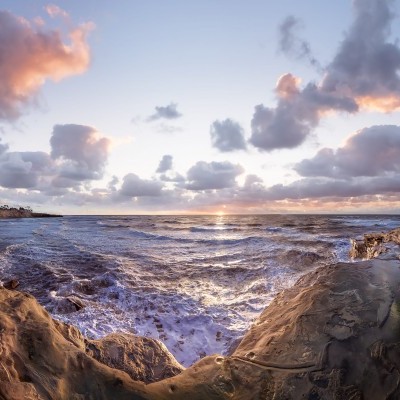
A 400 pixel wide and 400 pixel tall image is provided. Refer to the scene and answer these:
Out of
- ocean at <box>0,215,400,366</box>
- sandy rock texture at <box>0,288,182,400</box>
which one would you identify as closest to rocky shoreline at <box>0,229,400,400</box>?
sandy rock texture at <box>0,288,182,400</box>

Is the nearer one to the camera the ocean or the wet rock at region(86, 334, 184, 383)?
the wet rock at region(86, 334, 184, 383)

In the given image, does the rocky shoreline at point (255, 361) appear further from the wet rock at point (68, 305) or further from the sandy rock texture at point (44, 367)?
the wet rock at point (68, 305)

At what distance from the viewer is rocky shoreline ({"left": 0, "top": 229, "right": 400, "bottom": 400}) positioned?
2678 mm

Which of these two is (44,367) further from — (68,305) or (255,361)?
(68,305)

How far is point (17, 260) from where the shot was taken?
14.6m

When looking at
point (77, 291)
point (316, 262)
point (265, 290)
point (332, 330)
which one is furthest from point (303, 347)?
point (316, 262)

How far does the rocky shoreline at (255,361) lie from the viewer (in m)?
2.68

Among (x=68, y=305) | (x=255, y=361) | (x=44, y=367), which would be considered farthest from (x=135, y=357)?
(x=68, y=305)

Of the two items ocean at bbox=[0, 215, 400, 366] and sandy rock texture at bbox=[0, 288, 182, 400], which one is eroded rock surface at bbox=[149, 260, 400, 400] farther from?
ocean at bbox=[0, 215, 400, 366]

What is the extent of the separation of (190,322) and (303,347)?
463 cm

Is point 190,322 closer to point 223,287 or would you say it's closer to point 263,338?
point 223,287

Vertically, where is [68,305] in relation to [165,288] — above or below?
above

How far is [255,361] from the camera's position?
3.15 m

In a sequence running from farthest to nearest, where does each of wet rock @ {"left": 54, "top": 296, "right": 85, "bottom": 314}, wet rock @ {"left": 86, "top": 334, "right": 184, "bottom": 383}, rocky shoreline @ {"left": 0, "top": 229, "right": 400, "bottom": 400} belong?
wet rock @ {"left": 54, "top": 296, "right": 85, "bottom": 314}
wet rock @ {"left": 86, "top": 334, "right": 184, "bottom": 383}
rocky shoreline @ {"left": 0, "top": 229, "right": 400, "bottom": 400}
